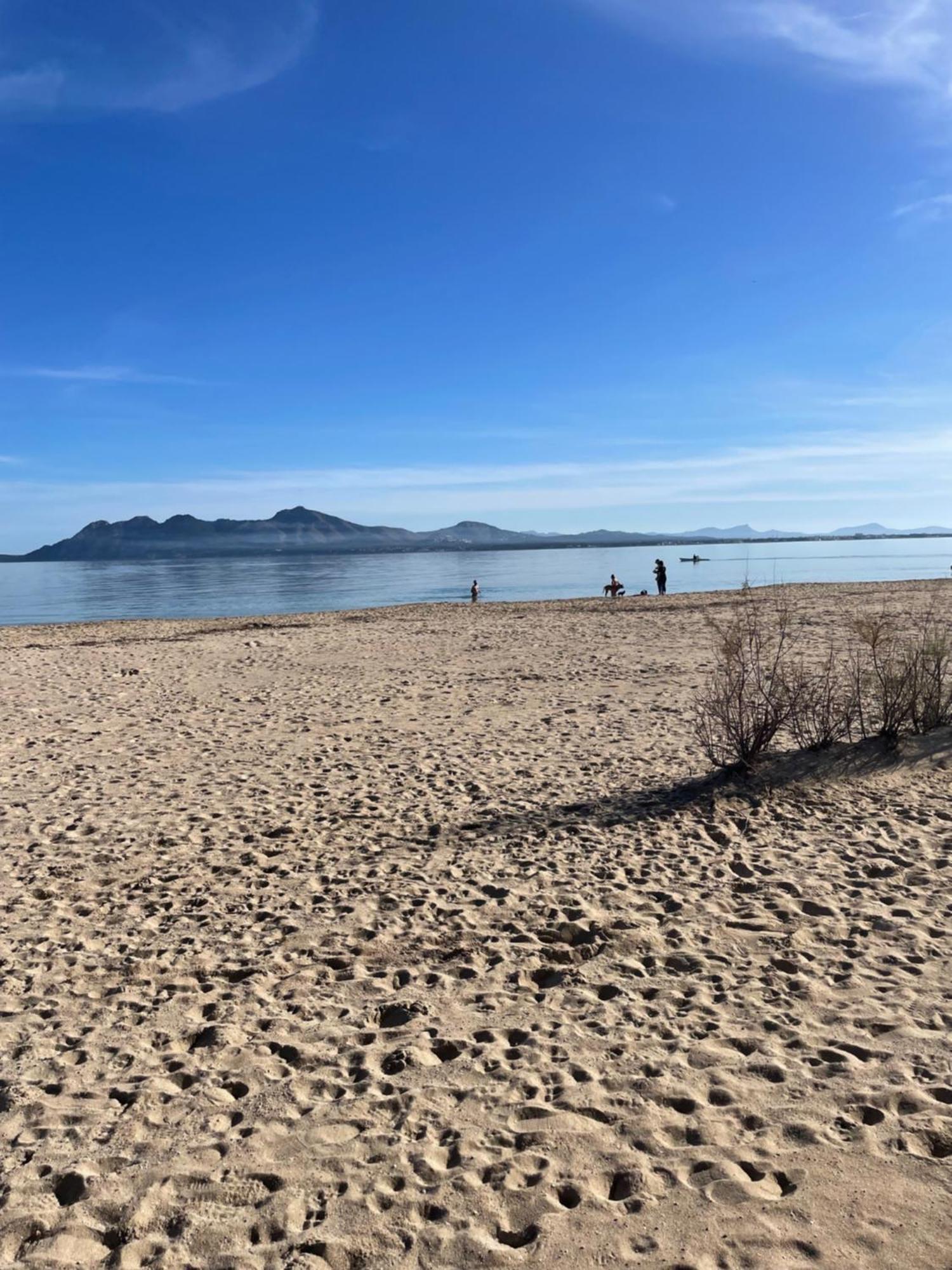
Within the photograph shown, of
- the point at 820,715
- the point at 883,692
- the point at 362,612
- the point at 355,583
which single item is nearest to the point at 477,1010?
the point at 820,715

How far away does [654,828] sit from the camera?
611cm

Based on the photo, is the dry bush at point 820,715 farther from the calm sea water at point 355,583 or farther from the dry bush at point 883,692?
the calm sea water at point 355,583

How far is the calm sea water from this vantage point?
1523 inches

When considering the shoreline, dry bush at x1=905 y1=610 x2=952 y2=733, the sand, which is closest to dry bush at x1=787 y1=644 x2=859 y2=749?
the sand

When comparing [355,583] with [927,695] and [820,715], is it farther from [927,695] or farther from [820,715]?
[927,695]

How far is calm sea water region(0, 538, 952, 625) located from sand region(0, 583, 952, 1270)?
48.0 feet

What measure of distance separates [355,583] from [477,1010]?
53.3 meters

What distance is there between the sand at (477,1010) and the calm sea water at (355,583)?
48.0 feet

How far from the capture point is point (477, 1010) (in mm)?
3879

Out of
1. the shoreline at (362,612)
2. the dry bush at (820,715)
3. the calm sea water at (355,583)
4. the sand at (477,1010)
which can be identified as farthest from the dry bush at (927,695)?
the shoreline at (362,612)

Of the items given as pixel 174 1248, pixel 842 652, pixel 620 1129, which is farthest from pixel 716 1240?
pixel 842 652

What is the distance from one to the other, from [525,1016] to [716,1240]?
1.36 m

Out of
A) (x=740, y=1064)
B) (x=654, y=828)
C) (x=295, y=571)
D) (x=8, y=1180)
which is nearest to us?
(x=8, y=1180)

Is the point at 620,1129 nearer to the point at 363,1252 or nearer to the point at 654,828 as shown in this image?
the point at 363,1252
